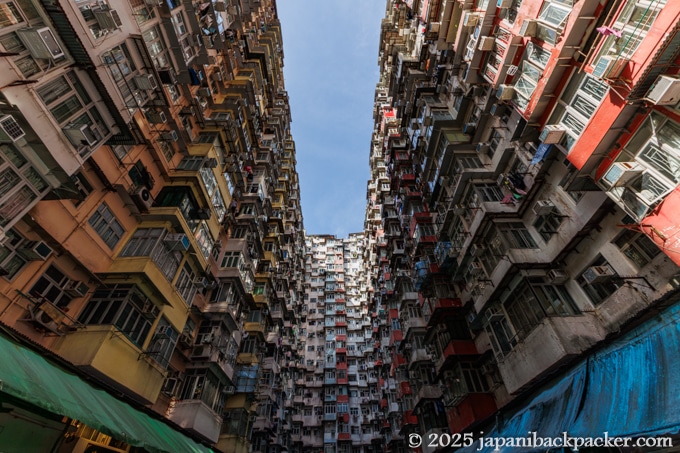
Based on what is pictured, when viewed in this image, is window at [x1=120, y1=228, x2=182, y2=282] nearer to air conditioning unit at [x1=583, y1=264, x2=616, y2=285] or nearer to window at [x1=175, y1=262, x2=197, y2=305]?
window at [x1=175, y1=262, x2=197, y2=305]

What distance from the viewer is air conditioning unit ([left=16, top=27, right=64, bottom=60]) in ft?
26.1

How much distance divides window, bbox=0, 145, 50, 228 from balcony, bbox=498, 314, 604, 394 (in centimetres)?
1798

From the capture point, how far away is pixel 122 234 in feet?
41.6

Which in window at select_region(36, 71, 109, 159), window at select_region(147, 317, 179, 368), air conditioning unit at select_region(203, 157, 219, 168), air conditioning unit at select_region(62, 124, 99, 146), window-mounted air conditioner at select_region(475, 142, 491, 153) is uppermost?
window-mounted air conditioner at select_region(475, 142, 491, 153)

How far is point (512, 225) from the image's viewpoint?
14.6 m

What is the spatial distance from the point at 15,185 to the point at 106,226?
4257mm

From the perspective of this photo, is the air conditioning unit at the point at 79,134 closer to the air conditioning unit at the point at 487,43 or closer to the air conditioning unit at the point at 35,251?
the air conditioning unit at the point at 35,251

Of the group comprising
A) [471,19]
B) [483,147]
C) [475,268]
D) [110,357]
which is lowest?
[110,357]

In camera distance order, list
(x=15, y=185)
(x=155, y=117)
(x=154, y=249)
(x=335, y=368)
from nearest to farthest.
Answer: (x=15, y=185)
(x=154, y=249)
(x=155, y=117)
(x=335, y=368)

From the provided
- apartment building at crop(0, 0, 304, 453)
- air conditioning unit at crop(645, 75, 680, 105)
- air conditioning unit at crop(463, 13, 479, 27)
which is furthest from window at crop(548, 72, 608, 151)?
apartment building at crop(0, 0, 304, 453)

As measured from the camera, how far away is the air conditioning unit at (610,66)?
835 cm

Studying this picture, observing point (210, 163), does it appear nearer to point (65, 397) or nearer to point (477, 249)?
point (65, 397)

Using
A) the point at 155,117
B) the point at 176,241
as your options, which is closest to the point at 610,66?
the point at 176,241

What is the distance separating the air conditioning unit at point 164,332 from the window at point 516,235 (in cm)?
1689
